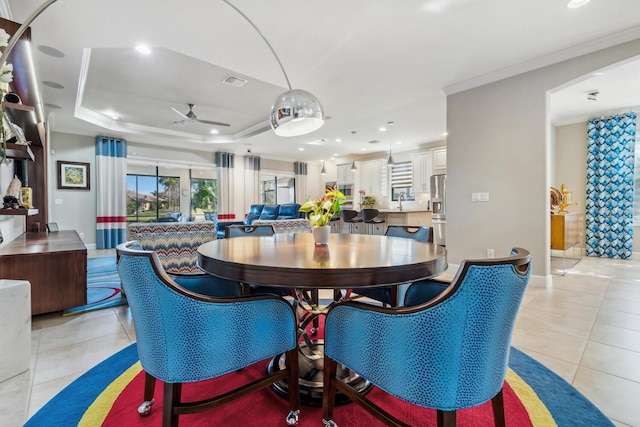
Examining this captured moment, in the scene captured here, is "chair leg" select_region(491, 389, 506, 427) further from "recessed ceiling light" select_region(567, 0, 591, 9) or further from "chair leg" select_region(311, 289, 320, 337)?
"recessed ceiling light" select_region(567, 0, 591, 9)

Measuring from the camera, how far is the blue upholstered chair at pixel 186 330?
92 cm

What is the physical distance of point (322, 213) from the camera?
5.54 feet

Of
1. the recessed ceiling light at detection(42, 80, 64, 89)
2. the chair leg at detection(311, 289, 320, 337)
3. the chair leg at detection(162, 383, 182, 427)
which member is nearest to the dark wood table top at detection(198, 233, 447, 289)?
the chair leg at detection(162, 383, 182, 427)

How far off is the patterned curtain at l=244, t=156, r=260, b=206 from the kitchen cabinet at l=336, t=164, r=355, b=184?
2.72 metres

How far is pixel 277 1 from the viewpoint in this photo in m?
2.21

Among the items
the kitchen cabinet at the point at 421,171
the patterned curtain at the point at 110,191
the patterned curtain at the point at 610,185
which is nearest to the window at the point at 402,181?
the kitchen cabinet at the point at 421,171

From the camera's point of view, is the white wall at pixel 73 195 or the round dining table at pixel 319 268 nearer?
the round dining table at pixel 319 268

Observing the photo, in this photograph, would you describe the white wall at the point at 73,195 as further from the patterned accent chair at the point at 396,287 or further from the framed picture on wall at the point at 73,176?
the patterned accent chair at the point at 396,287

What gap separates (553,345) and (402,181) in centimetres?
647

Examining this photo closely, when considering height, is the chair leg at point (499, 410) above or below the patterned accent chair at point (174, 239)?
below

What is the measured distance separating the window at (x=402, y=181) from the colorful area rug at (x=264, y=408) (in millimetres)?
6703

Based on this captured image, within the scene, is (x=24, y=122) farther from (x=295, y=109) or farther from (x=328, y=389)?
(x=328, y=389)

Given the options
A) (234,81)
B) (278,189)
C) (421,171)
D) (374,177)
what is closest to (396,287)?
(234,81)

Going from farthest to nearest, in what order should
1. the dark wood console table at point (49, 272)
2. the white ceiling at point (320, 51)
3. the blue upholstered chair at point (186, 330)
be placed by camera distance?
the white ceiling at point (320, 51), the dark wood console table at point (49, 272), the blue upholstered chair at point (186, 330)
